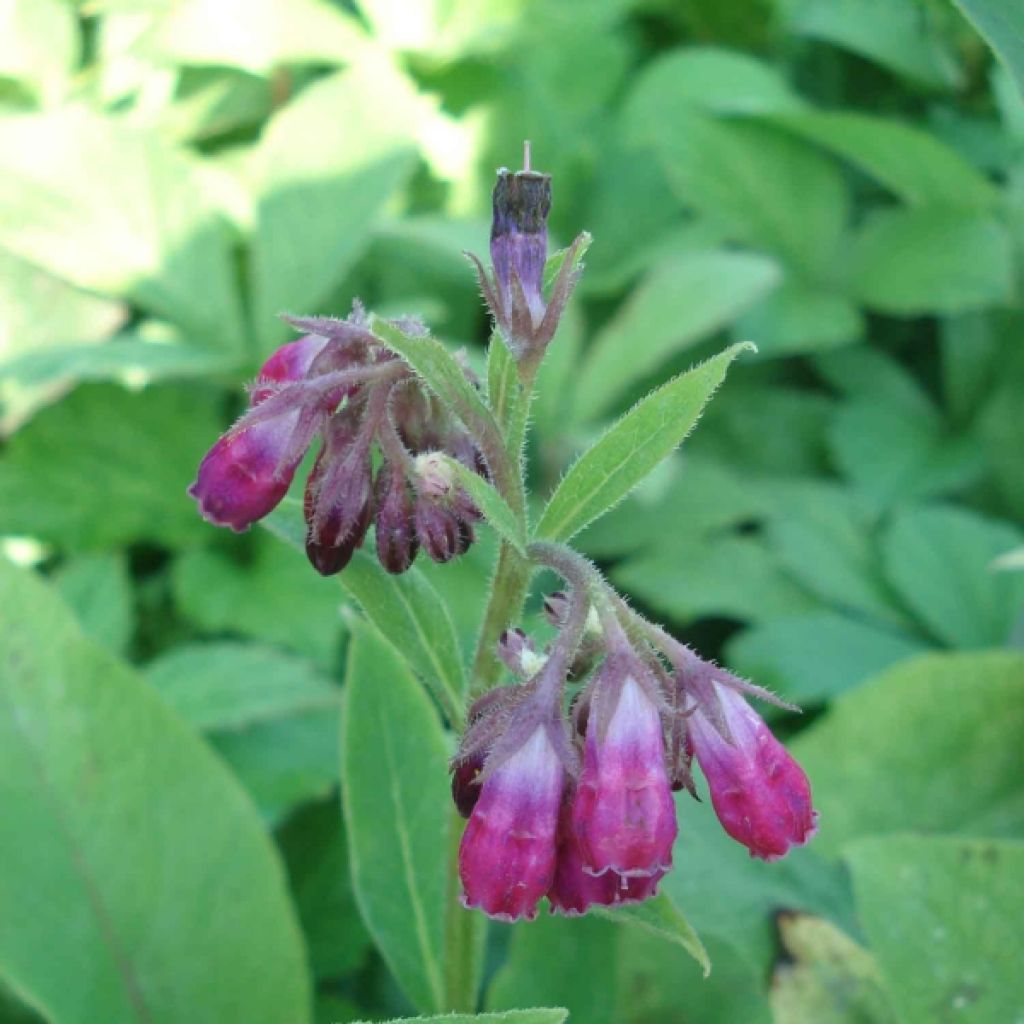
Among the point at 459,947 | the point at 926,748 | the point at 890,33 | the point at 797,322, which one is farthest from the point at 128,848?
the point at 890,33

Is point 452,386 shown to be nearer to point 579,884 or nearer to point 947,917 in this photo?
point 579,884

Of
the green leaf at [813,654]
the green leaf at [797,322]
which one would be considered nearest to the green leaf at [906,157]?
the green leaf at [797,322]

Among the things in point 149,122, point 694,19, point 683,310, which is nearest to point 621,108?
point 694,19

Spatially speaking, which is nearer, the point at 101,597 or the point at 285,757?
the point at 285,757

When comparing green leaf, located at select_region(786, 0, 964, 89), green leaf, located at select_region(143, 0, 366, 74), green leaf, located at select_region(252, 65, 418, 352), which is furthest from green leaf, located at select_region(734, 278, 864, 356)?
green leaf, located at select_region(143, 0, 366, 74)

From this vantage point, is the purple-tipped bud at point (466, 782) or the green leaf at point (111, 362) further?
the green leaf at point (111, 362)

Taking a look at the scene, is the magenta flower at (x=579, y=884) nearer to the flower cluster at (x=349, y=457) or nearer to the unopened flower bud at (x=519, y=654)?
the unopened flower bud at (x=519, y=654)

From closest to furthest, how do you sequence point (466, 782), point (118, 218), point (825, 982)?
point (466, 782) → point (825, 982) → point (118, 218)
